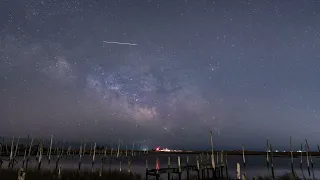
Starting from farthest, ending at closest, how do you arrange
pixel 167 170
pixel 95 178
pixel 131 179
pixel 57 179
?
pixel 167 170 < pixel 131 179 < pixel 95 178 < pixel 57 179

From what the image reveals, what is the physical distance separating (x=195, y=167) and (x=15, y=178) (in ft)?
67.2

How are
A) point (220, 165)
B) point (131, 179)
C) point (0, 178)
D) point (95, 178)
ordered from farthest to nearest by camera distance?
1. point (220, 165)
2. point (131, 179)
3. point (95, 178)
4. point (0, 178)

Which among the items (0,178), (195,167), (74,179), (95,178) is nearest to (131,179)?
(95,178)

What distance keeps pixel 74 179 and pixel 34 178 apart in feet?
11.1

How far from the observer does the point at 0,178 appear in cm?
2012

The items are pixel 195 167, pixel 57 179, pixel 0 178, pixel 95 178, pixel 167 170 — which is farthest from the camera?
pixel 195 167

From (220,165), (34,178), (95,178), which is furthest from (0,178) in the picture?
(220,165)

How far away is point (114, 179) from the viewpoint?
81.6 ft

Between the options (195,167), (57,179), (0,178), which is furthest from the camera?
(195,167)

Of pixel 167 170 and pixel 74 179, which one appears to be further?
pixel 167 170

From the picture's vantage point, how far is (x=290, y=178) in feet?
90.7

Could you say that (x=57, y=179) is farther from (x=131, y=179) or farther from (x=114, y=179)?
(x=131, y=179)

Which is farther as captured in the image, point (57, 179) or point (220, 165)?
point (220, 165)

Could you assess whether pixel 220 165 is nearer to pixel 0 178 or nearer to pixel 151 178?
pixel 151 178
